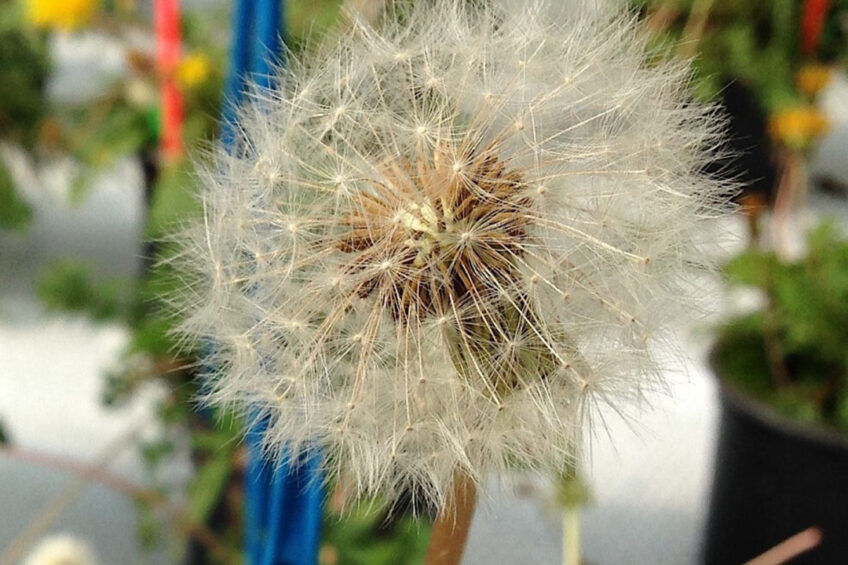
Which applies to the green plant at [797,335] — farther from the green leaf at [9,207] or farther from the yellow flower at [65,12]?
the green leaf at [9,207]

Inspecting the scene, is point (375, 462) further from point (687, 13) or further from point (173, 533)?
point (687, 13)

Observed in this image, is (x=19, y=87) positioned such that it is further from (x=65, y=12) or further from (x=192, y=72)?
(x=192, y=72)

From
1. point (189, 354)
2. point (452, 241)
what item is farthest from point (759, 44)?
point (452, 241)

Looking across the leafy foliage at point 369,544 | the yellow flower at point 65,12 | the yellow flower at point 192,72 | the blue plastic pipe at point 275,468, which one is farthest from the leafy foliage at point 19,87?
the blue plastic pipe at point 275,468

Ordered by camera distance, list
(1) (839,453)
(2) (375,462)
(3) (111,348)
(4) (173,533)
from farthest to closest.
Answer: (3) (111,348), (4) (173,533), (1) (839,453), (2) (375,462)

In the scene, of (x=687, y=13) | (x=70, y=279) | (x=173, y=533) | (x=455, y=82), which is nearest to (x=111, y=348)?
(x=70, y=279)

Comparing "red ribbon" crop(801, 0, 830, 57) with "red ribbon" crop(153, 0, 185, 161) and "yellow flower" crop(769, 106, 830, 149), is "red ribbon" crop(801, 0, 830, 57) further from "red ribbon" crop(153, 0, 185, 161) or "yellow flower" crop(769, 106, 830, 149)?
"red ribbon" crop(153, 0, 185, 161)

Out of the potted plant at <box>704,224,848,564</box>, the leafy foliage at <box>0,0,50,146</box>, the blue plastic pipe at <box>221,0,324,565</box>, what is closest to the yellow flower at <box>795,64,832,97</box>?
the potted plant at <box>704,224,848,564</box>
